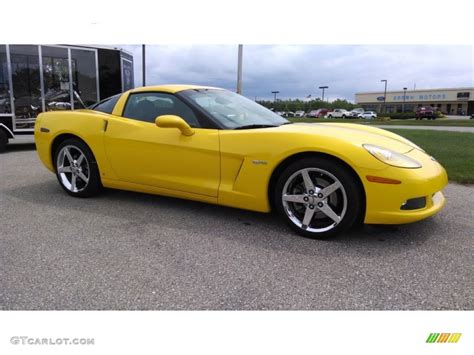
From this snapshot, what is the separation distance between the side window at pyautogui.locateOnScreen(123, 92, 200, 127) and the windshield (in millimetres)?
122

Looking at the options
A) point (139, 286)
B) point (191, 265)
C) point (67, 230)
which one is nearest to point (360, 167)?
point (191, 265)

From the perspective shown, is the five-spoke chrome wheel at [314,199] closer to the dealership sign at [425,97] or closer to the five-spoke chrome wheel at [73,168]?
the five-spoke chrome wheel at [73,168]

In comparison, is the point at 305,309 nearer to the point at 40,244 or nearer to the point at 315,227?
the point at 315,227

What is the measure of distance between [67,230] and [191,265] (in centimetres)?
133

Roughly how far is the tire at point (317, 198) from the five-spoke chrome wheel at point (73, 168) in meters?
2.32

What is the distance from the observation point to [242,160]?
304cm

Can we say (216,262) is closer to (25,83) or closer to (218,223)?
(218,223)

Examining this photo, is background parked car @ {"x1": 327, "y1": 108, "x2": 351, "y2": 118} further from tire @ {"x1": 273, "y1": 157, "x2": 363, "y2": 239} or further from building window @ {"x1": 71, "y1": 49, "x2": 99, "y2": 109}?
tire @ {"x1": 273, "y1": 157, "x2": 363, "y2": 239}

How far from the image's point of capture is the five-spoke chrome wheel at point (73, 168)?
4.06 meters

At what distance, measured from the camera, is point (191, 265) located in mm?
2428

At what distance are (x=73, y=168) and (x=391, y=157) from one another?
11.0 feet

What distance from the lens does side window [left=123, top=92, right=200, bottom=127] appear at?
340 cm

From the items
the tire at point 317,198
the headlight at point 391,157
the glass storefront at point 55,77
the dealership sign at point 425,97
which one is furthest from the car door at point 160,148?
the dealership sign at point 425,97

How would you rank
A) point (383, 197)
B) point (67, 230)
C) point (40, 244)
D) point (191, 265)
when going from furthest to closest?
1. point (67, 230)
2. point (40, 244)
3. point (383, 197)
4. point (191, 265)
